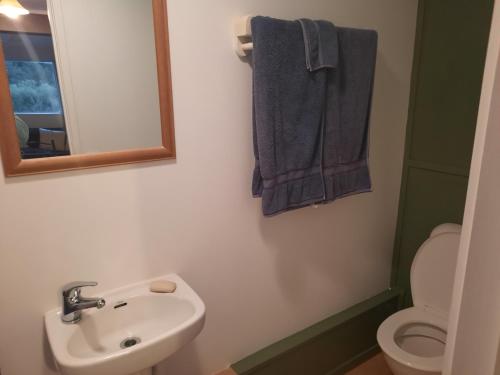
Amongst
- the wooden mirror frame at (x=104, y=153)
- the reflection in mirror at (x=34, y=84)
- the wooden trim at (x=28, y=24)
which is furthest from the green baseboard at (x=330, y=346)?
the wooden trim at (x=28, y=24)

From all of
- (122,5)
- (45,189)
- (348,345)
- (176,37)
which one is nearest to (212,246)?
(45,189)

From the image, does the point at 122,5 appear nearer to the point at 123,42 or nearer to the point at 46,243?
the point at 123,42

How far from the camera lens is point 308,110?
1.45 meters

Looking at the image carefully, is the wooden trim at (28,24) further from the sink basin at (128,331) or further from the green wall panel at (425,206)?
the green wall panel at (425,206)

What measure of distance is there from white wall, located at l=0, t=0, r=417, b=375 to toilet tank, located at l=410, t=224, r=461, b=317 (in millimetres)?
311

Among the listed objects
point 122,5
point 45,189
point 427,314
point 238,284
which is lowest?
point 427,314

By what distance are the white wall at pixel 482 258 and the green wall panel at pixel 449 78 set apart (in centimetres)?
137

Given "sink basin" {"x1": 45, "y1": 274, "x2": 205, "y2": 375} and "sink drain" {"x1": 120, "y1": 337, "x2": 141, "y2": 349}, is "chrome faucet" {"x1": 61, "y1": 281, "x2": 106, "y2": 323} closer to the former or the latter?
"sink basin" {"x1": 45, "y1": 274, "x2": 205, "y2": 375}

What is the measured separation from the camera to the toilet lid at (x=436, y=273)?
5.90 ft

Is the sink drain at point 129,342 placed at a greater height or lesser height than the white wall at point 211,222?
lesser

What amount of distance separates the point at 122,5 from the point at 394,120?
147 centimetres

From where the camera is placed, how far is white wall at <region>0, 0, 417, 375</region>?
116 centimetres

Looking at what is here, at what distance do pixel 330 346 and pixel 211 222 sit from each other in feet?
3.44

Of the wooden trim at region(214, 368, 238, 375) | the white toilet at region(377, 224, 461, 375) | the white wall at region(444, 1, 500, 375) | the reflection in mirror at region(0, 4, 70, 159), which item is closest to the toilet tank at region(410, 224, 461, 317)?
the white toilet at region(377, 224, 461, 375)
